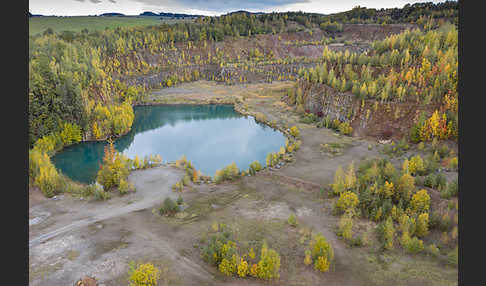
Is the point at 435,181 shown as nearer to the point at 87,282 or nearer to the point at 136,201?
the point at 136,201

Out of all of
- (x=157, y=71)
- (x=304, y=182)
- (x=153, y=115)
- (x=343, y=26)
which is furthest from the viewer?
(x=343, y=26)

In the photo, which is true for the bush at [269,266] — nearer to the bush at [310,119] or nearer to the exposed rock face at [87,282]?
the exposed rock face at [87,282]

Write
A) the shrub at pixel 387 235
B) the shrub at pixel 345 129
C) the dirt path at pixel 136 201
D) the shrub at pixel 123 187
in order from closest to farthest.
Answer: the shrub at pixel 387 235, the dirt path at pixel 136 201, the shrub at pixel 123 187, the shrub at pixel 345 129

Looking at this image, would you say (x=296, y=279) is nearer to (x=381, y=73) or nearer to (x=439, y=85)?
(x=439, y=85)

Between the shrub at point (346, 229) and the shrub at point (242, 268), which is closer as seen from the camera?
the shrub at point (242, 268)

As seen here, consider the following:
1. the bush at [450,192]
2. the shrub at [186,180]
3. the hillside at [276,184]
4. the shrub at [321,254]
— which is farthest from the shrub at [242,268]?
the bush at [450,192]

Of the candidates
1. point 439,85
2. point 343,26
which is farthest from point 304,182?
point 343,26
